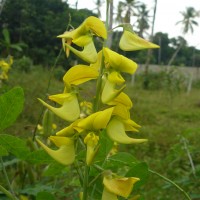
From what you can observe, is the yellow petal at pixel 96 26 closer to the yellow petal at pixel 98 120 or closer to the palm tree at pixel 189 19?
the yellow petal at pixel 98 120

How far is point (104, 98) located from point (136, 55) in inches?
1138

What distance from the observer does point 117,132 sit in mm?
555

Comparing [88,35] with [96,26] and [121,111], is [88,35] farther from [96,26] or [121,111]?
[121,111]

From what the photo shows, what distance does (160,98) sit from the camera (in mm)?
13938

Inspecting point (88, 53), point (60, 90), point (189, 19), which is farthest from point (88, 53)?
point (189, 19)

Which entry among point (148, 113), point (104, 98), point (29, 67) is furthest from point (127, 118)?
point (29, 67)

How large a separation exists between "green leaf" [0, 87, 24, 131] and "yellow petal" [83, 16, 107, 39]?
0.13 metres

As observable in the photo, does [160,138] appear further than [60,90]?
Yes

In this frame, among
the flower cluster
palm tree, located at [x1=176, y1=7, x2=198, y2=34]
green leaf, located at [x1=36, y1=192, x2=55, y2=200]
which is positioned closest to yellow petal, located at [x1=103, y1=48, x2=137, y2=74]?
the flower cluster

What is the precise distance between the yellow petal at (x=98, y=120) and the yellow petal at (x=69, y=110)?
0.07ft

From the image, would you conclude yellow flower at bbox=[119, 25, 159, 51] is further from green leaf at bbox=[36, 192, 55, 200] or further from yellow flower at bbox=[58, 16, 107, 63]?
green leaf at bbox=[36, 192, 55, 200]

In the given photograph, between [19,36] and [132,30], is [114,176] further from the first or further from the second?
[19,36]

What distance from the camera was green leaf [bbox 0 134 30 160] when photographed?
0.62 m

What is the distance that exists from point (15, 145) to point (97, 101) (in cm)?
15
